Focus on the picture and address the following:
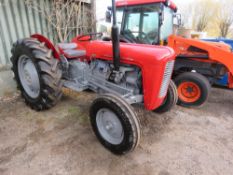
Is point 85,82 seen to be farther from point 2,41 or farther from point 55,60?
point 2,41

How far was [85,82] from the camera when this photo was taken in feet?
8.62

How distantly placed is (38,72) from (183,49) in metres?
2.59

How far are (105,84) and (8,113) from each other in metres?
1.66

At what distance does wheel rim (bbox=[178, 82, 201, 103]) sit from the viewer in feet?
10.0

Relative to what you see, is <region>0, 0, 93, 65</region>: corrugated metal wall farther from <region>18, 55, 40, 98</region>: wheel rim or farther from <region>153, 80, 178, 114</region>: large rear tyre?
<region>153, 80, 178, 114</region>: large rear tyre

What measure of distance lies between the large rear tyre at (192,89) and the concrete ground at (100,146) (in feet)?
0.73

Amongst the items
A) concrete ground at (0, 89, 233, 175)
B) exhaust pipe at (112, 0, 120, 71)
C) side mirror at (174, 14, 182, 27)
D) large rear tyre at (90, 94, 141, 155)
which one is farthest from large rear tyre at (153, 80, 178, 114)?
side mirror at (174, 14, 182, 27)

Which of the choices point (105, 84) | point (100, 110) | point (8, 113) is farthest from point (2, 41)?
point (100, 110)

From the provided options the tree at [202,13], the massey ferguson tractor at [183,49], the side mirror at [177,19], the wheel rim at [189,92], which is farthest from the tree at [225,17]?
the wheel rim at [189,92]

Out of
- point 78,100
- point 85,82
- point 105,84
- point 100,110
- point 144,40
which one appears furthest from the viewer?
point 144,40

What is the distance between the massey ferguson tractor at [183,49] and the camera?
2.93m

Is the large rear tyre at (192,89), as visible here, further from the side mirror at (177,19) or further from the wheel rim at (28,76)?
the wheel rim at (28,76)

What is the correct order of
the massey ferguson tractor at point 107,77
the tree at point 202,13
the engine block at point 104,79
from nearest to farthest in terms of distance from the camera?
the massey ferguson tractor at point 107,77 → the engine block at point 104,79 → the tree at point 202,13

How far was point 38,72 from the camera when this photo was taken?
2.29m
